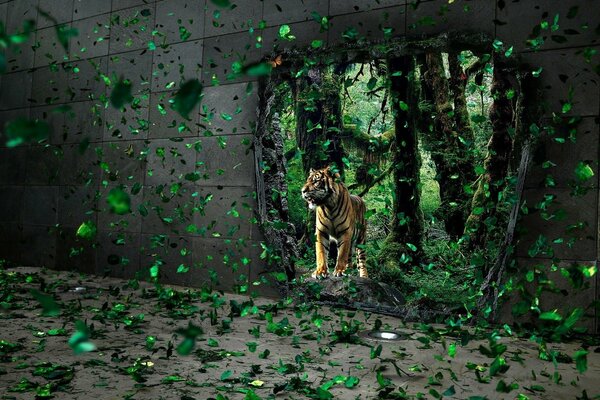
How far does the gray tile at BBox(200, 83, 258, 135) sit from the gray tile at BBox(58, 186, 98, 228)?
1589 millimetres

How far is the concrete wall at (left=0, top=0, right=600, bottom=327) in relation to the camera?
3.34 meters

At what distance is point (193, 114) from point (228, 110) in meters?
0.39

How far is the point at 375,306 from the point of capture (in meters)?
3.96

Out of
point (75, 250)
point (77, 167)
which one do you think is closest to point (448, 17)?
point (77, 167)

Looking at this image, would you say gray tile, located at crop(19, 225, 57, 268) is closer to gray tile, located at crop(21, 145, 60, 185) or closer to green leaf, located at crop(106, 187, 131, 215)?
gray tile, located at crop(21, 145, 60, 185)

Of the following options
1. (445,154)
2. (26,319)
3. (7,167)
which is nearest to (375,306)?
(26,319)

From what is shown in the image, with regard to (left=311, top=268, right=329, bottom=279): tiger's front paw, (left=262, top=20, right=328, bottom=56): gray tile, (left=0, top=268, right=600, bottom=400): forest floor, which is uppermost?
Answer: (left=262, top=20, right=328, bottom=56): gray tile

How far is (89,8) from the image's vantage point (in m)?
5.38

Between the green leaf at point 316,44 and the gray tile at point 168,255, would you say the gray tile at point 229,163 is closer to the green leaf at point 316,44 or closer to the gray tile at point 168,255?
the gray tile at point 168,255

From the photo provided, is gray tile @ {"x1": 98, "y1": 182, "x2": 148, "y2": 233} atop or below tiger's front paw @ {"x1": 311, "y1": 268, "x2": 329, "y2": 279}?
atop

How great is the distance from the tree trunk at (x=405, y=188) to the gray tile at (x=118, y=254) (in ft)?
9.96

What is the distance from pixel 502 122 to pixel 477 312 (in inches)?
88.5

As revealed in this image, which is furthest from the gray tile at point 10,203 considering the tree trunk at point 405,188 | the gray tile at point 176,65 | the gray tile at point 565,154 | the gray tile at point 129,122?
the gray tile at point 565,154

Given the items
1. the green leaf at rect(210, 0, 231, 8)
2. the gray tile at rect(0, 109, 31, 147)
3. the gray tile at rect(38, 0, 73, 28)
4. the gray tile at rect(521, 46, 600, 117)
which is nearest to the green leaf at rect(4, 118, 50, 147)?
the green leaf at rect(210, 0, 231, 8)
